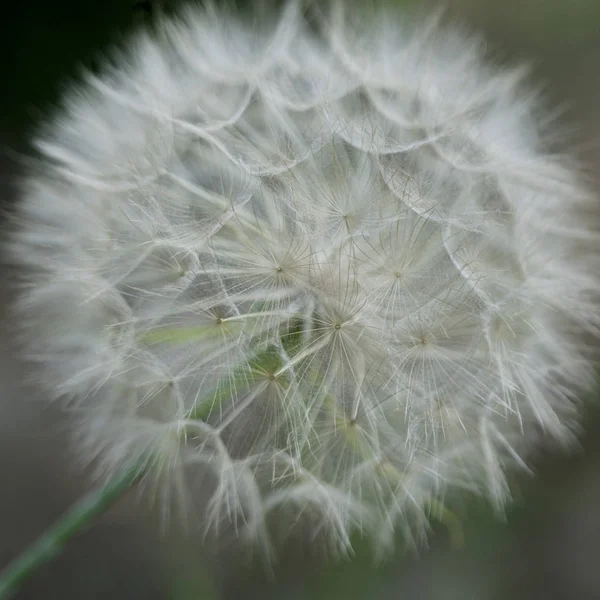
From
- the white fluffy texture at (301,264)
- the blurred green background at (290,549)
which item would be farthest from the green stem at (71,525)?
the blurred green background at (290,549)

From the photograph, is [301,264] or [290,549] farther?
[290,549]

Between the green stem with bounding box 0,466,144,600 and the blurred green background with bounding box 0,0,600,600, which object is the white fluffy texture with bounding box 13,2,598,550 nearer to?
the green stem with bounding box 0,466,144,600

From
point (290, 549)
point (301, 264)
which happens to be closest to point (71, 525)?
point (301, 264)

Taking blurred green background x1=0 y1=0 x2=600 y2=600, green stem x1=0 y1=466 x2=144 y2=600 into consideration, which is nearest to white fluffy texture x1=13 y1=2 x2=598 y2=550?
green stem x1=0 y1=466 x2=144 y2=600

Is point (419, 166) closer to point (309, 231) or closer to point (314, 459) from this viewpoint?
point (309, 231)

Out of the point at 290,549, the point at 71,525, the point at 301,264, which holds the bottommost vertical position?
the point at 290,549

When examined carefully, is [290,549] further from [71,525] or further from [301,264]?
[301,264]

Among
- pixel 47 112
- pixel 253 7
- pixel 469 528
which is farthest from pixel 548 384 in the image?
pixel 47 112
